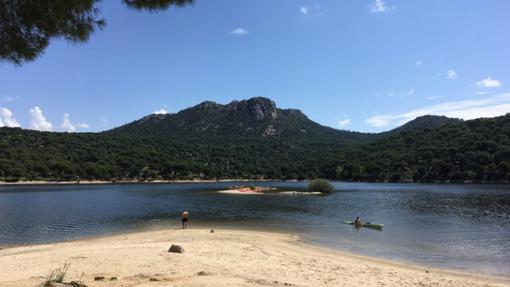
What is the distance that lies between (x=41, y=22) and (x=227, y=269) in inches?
443

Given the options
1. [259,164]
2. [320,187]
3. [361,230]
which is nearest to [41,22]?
[361,230]

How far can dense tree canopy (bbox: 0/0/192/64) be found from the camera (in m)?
9.80

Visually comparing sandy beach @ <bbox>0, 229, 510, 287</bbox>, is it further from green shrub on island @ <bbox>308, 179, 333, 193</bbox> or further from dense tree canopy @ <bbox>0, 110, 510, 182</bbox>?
dense tree canopy @ <bbox>0, 110, 510, 182</bbox>

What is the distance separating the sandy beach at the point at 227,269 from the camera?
14156mm

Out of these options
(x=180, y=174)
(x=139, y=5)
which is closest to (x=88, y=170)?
(x=180, y=174)

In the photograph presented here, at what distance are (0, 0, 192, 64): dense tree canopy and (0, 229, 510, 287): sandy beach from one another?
6.85 metres

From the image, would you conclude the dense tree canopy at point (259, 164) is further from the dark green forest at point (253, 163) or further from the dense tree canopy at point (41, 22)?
the dense tree canopy at point (41, 22)

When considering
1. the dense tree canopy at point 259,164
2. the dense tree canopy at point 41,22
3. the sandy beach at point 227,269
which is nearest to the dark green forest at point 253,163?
the dense tree canopy at point 259,164

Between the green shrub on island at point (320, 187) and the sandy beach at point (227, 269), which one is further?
the green shrub on island at point (320, 187)

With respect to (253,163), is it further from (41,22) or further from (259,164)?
(41,22)

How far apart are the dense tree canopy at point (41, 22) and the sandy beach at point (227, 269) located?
22.5 ft

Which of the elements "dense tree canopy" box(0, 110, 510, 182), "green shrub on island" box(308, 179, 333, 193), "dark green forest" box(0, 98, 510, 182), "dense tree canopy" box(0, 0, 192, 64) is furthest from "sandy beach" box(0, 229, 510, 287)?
"dense tree canopy" box(0, 110, 510, 182)

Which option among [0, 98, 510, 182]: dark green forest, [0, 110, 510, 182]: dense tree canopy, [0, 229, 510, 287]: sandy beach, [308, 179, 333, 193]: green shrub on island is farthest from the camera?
[0, 110, 510, 182]: dense tree canopy

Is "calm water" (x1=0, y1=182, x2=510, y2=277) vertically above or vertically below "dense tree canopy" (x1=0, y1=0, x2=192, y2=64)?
below
